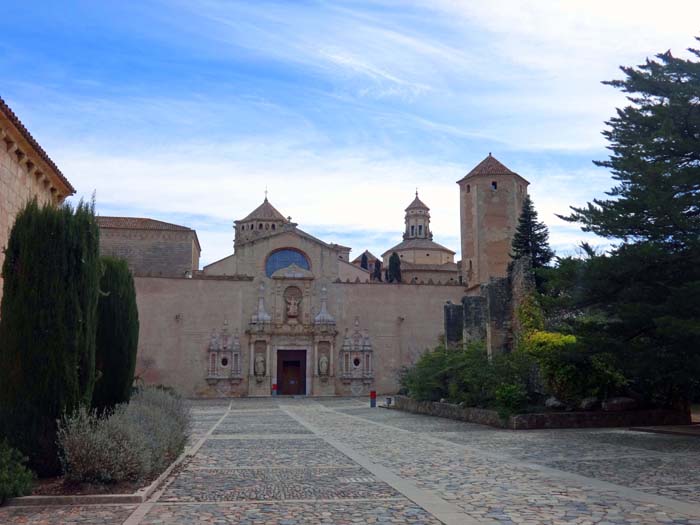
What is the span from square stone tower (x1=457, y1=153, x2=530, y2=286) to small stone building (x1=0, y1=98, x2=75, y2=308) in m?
33.9

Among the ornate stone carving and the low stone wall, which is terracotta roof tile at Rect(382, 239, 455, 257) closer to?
the ornate stone carving

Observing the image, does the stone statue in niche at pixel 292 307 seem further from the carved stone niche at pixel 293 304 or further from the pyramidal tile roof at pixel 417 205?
the pyramidal tile roof at pixel 417 205

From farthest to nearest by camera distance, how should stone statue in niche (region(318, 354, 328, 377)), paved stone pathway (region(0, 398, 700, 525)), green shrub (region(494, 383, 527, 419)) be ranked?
stone statue in niche (region(318, 354, 328, 377)), green shrub (region(494, 383, 527, 419)), paved stone pathway (region(0, 398, 700, 525))

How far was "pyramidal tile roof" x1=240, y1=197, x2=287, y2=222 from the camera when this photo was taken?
68.1 meters

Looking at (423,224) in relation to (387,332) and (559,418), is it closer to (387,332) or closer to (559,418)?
(387,332)

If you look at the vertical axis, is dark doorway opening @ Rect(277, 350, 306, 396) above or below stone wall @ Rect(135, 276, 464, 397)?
below

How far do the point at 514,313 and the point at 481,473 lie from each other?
12797 millimetres

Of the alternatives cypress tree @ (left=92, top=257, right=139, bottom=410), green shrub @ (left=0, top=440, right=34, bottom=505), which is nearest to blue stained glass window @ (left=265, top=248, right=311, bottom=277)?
cypress tree @ (left=92, top=257, right=139, bottom=410)

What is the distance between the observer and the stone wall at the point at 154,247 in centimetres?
5328

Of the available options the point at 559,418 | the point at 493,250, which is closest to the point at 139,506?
the point at 559,418

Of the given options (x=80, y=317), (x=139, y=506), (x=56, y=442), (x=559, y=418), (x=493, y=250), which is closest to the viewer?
(x=139, y=506)

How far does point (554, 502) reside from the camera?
677 cm

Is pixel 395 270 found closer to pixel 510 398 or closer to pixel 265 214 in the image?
pixel 265 214

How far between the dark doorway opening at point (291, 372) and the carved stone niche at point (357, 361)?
2667mm
